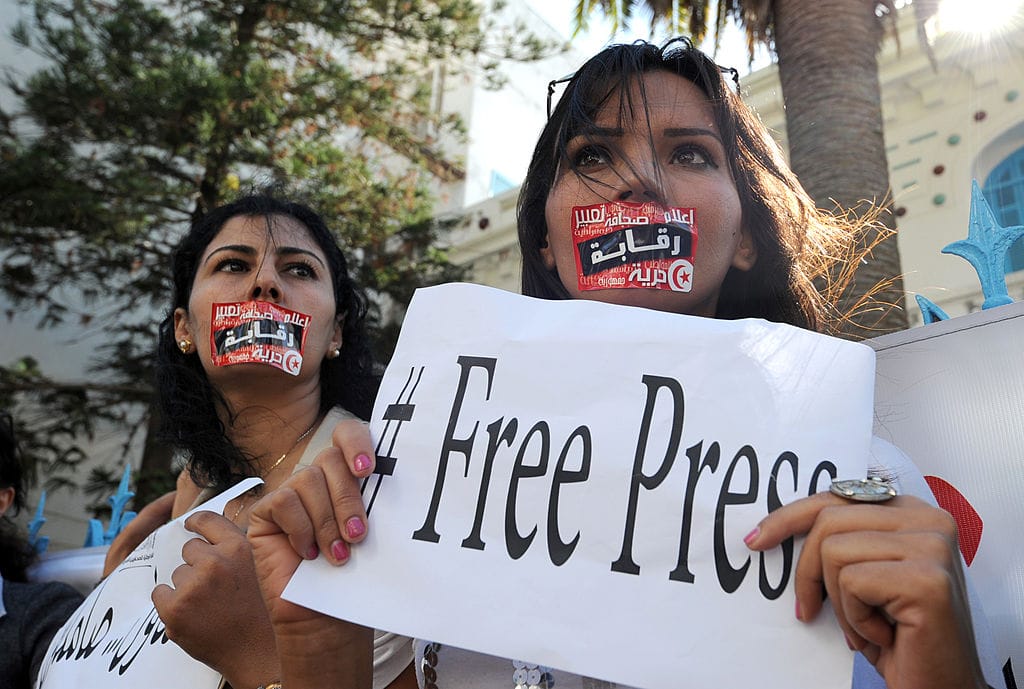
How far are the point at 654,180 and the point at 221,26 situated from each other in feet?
31.4

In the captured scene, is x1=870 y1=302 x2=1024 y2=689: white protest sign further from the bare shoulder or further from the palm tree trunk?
the palm tree trunk

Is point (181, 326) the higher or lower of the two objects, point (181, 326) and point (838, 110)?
the lower

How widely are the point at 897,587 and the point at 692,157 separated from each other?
0.86m

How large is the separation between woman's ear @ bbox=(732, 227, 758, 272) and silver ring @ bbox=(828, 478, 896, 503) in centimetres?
65

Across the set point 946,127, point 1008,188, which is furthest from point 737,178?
point 946,127

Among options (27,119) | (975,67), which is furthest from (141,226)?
(975,67)

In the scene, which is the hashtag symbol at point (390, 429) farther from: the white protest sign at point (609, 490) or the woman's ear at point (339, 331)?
the woman's ear at point (339, 331)

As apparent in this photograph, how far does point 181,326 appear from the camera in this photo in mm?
2541

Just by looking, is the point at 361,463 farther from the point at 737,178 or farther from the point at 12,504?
the point at 12,504

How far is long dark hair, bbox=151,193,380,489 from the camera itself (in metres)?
2.37

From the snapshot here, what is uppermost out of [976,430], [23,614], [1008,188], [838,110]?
[1008,188]

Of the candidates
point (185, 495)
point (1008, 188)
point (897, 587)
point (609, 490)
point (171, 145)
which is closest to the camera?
point (897, 587)

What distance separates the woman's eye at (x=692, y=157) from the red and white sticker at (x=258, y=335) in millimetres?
1114

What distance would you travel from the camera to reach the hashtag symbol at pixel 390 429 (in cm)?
114
